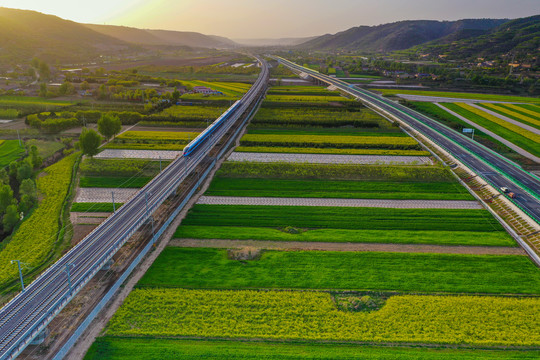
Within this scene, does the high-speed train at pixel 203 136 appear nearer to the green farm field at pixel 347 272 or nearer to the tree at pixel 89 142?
the tree at pixel 89 142

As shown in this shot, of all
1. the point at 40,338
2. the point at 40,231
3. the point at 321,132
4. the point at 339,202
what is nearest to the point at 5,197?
the point at 40,231

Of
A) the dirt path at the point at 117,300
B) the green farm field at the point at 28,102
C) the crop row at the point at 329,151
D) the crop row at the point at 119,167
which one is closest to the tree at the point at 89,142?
the crop row at the point at 119,167

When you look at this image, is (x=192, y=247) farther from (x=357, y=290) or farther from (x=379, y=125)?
(x=379, y=125)

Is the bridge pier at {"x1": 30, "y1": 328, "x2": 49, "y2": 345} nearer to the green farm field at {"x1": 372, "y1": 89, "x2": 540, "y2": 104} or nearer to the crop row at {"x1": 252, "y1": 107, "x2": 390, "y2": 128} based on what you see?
the crop row at {"x1": 252, "y1": 107, "x2": 390, "y2": 128}

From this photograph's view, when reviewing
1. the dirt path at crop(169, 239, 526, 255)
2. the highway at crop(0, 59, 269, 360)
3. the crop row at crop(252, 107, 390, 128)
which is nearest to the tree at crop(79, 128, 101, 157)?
the highway at crop(0, 59, 269, 360)

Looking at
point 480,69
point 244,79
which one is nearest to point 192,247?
point 244,79

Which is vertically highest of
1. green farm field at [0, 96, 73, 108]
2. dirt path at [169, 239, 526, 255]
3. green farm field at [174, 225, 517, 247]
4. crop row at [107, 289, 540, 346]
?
green farm field at [0, 96, 73, 108]
